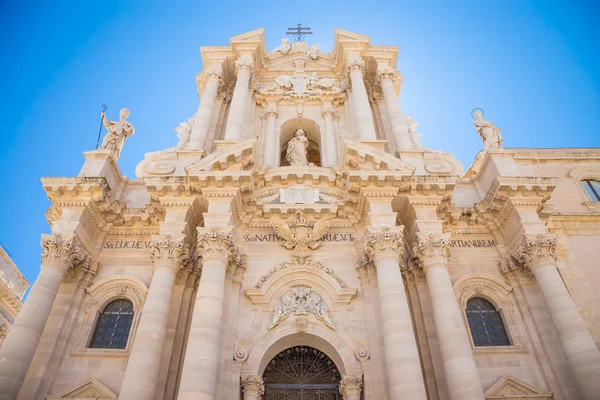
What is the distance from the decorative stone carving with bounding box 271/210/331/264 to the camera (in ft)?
51.2

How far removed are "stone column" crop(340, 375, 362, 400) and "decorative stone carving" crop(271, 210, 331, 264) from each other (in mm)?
4071

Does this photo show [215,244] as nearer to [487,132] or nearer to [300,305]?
[300,305]

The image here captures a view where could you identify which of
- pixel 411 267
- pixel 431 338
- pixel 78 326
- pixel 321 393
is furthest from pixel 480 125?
pixel 78 326

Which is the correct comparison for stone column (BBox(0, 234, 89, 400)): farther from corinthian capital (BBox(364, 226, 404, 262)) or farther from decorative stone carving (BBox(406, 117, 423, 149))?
decorative stone carving (BBox(406, 117, 423, 149))

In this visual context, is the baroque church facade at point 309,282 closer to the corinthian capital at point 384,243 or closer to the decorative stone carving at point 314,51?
the corinthian capital at point 384,243

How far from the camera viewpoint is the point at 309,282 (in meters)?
15.2

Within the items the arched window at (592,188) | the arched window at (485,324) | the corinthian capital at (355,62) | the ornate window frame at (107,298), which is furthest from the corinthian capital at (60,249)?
the arched window at (592,188)

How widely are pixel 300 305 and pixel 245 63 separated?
12828 millimetres

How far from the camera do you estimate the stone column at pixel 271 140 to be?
1947 centimetres

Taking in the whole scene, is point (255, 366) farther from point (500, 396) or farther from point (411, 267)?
point (500, 396)

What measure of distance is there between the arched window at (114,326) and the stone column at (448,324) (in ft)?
31.6

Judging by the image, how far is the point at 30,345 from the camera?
12.4 meters

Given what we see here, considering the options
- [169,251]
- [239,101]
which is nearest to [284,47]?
[239,101]

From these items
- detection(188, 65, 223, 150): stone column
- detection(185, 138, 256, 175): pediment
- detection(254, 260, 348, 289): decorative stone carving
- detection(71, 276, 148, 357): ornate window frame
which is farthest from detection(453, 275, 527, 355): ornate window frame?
detection(188, 65, 223, 150): stone column
